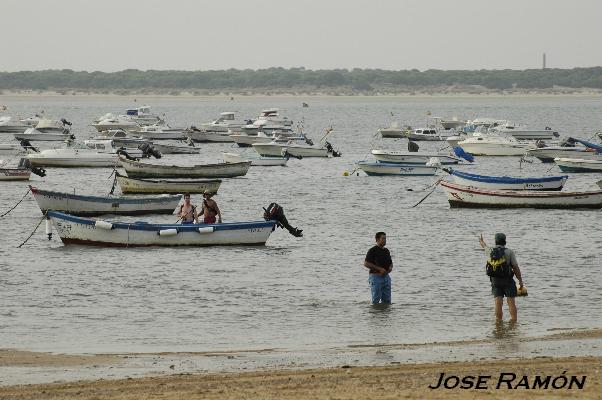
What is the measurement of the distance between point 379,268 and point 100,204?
63.4 feet

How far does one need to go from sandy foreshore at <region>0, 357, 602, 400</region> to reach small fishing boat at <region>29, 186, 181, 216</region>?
23.9 m

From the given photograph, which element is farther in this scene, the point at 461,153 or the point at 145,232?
the point at 461,153

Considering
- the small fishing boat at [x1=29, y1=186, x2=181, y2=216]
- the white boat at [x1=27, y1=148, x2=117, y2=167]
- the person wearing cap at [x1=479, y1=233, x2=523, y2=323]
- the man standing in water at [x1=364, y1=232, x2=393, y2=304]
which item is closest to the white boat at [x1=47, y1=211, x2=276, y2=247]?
the small fishing boat at [x1=29, y1=186, x2=181, y2=216]

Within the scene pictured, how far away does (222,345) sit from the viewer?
68.0ft

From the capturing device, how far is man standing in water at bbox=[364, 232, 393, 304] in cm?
2256

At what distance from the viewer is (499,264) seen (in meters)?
20.5

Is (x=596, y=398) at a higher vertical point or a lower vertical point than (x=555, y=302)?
higher

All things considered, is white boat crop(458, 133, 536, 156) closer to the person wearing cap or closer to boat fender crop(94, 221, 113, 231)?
boat fender crop(94, 221, 113, 231)

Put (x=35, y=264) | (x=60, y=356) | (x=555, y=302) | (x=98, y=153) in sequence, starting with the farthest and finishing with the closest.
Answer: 1. (x=98, y=153)
2. (x=35, y=264)
3. (x=555, y=302)
4. (x=60, y=356)

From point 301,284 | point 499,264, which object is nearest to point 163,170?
point 301,284

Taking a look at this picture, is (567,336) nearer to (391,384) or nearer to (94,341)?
(391,384)

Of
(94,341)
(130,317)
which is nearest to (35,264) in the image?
(130,317)

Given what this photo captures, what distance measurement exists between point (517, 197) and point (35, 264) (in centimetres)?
2037

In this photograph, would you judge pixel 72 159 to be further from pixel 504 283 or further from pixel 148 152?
pixel 504 283
